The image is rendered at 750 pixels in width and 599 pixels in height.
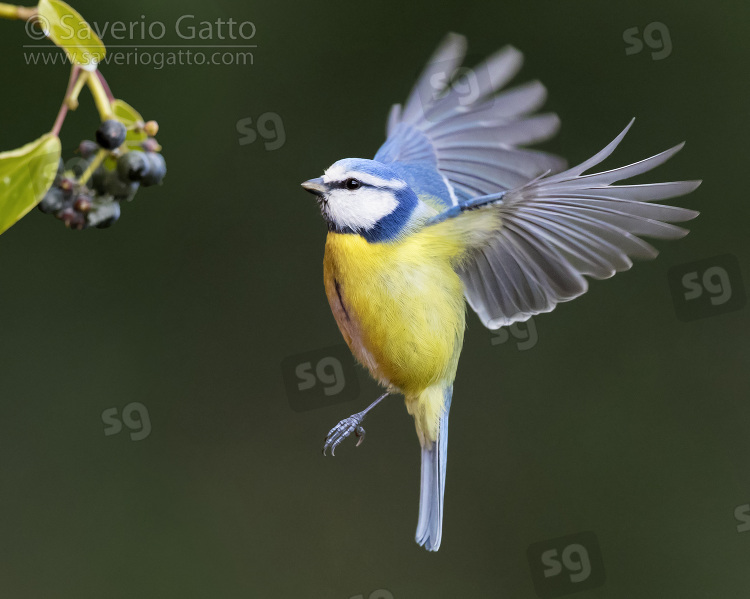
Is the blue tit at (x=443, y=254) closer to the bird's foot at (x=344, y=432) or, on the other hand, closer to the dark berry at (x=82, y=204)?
the bird's foot at (x=344, y=432)

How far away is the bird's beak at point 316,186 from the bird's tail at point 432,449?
553 mm

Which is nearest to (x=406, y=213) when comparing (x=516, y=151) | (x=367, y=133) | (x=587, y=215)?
(x=587, y=215)

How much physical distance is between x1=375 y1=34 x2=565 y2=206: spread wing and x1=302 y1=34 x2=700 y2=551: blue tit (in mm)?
123

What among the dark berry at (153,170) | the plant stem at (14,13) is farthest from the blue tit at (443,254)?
the plant stem at (14,13)

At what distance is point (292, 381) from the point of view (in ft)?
10.0

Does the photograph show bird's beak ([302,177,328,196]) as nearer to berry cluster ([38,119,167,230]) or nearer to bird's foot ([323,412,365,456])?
berry cluster ([38,119,167,230])

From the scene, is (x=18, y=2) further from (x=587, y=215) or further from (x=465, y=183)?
(x=587, y=215)

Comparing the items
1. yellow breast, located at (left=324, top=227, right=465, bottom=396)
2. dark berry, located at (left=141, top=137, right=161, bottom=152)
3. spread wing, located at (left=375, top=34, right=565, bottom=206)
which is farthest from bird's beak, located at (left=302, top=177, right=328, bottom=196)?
spread wing, located at (left=375, top=34, right=565, bottom=206)

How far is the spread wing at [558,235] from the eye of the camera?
1.13m

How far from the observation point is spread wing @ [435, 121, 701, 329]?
1132 millimetres

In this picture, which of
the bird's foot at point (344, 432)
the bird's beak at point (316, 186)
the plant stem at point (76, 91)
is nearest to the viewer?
the plant stem at point (76, 91)

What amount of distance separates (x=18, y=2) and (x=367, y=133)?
127 cm

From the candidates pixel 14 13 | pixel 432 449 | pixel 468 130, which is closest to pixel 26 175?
pixel 14 13

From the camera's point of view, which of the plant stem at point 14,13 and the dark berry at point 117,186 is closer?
the plant stem at point 14,13
